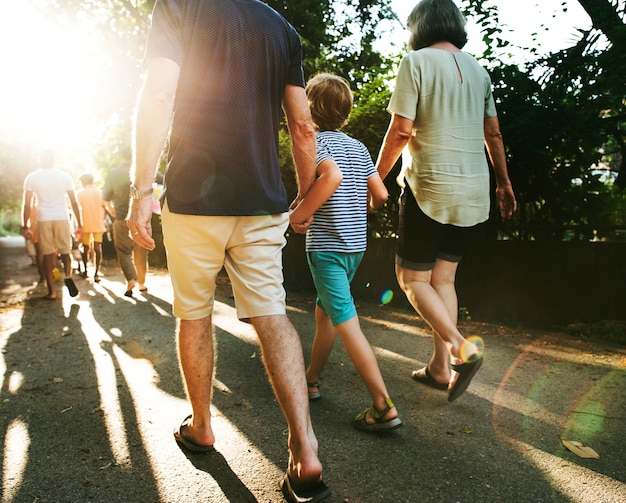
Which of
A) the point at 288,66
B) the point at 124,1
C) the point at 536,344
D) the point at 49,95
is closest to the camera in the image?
the point at 288,66

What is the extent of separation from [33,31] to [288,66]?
52.6ft

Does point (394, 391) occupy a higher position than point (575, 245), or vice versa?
point (575, 245)

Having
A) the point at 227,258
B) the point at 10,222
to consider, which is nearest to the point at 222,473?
the point at 227,258

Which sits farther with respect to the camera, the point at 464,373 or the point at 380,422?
the point at 464,373

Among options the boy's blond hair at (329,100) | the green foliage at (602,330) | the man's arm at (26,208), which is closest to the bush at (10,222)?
the man's arm at (26,208)

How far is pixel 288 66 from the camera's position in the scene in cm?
242

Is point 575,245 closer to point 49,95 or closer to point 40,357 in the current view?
point 40,357

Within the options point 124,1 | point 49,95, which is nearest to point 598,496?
point 124,1

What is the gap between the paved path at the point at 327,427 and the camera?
7.55ft

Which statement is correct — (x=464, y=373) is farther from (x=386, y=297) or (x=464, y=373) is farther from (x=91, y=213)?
(x=91, y=213)

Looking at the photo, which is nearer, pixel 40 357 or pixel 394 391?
pixel 394 391

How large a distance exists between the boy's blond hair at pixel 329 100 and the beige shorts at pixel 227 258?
845 millimetres

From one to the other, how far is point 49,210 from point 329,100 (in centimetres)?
606

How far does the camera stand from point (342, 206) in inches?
115
